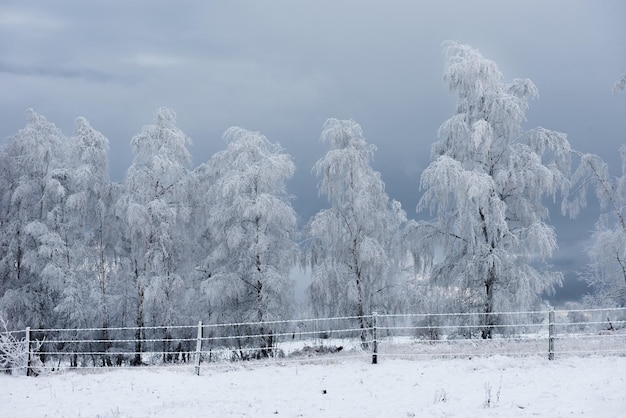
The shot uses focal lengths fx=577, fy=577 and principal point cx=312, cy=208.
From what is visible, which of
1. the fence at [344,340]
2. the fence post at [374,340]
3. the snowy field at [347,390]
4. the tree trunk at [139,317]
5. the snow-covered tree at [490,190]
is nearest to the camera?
the snowy field at [347,390]

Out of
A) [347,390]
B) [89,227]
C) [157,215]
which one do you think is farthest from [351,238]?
[89,227]

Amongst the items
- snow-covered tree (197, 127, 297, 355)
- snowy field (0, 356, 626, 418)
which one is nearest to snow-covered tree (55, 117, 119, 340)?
snow-covered tree (197, 127, 297, 355)

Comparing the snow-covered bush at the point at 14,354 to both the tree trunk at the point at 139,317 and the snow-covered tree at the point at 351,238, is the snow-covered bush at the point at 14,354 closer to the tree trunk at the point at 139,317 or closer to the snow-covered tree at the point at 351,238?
the tree trunk at the point at 139,317

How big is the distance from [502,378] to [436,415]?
9.95 ft

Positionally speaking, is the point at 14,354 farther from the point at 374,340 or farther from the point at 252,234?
the point at 374,340

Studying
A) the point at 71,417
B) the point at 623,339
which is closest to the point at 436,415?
the point at 71,417

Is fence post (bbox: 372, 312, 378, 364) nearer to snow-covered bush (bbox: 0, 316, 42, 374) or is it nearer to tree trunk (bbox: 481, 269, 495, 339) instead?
tree trunk (bbox: 481, 269, 495, 339)

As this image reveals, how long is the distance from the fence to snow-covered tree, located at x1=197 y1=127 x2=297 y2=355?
89 cm

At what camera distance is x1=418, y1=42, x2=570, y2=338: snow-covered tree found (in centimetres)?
1947

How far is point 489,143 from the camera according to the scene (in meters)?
20.1

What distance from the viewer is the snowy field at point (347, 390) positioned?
10.2 m

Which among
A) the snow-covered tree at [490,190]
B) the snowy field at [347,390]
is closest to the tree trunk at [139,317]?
the snowy field at [347,390]

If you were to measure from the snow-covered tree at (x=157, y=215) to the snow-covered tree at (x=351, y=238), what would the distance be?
5981 millimetres

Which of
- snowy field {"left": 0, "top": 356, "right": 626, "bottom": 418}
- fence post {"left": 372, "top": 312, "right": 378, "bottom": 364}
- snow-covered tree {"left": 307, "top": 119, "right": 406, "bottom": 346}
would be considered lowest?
snowy field {"left": 0, "top": 356, "right": 626, "bottom": 418}
